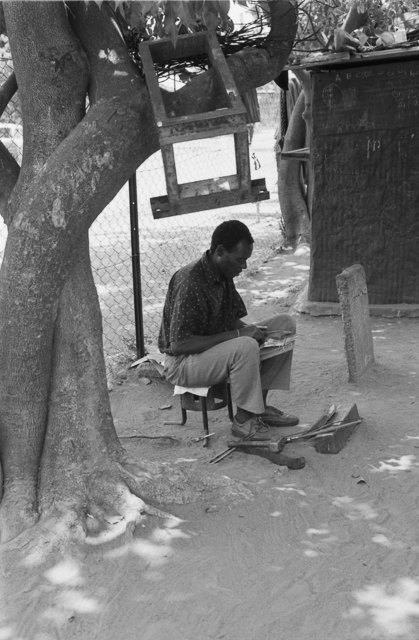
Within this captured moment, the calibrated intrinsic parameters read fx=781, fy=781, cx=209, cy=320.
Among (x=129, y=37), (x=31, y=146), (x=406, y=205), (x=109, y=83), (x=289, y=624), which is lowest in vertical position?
(x=289, y=624)

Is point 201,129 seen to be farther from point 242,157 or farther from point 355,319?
point 355,319

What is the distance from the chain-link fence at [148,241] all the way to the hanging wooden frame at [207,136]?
1.74 metres

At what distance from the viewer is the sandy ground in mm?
3268

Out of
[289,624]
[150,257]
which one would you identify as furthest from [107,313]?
[289,624]

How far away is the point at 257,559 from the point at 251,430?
143 cm

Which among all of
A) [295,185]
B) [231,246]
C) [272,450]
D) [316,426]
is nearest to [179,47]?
[231,246]

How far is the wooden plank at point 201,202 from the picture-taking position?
3.60 m

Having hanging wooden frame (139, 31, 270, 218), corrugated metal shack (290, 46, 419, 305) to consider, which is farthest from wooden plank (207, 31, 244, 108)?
corrugated metal shack (290, 46, 419, 305)

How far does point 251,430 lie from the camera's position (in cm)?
510

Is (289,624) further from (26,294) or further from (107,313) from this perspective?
(107,313)

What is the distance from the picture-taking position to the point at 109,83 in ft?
12.4

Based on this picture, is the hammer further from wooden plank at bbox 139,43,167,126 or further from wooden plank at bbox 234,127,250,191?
wooden plank at bbox 139,43,167,126

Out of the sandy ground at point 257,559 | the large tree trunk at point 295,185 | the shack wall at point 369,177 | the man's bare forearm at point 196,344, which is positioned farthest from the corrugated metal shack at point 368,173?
the man's bare forearm at point 196,344

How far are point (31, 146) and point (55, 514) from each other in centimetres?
182
